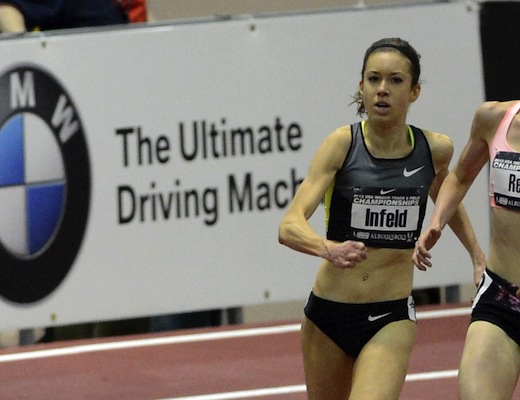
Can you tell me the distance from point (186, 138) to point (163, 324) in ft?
4.10

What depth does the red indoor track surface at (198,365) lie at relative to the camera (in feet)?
25.6

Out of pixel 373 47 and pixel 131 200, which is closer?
pixel 373 47

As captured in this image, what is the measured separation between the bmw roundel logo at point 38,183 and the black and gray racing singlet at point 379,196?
3.17 metres

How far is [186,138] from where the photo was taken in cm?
872

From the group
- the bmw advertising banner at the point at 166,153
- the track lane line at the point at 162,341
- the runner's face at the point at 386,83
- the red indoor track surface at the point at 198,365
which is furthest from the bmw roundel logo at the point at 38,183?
the runner's face at the point at 386,83

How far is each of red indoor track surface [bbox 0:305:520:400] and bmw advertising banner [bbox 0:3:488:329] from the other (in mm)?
219

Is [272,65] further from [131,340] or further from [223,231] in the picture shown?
[131,340]

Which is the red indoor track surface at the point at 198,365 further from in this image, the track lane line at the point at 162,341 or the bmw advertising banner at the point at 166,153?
the bmw advertising banner at the point at 166,153

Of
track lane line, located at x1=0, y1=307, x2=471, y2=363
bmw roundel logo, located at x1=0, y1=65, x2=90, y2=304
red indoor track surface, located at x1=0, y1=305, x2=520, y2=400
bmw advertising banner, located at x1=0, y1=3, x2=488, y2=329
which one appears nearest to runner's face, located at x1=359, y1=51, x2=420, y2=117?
red indoor track surface, located at x1=0, y1=305, x2=520, y2=400

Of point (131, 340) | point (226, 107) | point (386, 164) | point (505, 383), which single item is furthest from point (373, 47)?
point (131, 340)

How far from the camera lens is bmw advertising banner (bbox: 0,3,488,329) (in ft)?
28.0

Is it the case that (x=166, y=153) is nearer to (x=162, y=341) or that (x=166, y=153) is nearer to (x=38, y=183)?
(x=38, y=183)

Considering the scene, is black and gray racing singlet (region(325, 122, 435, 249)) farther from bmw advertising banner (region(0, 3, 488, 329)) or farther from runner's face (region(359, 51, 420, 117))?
bmw advertising banner (region(0, 3, 488, 329))

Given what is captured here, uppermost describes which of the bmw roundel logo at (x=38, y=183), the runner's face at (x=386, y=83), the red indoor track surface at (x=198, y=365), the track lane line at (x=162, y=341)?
the runner's face at (x=386, y=83)
